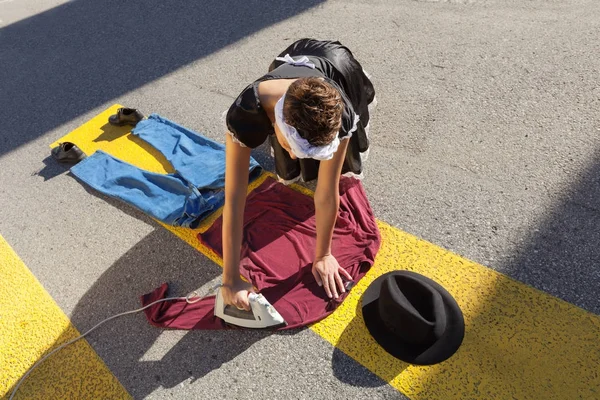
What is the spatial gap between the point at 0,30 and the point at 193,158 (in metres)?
5.06

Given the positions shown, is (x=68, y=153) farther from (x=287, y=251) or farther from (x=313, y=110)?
(x=313, y=110)

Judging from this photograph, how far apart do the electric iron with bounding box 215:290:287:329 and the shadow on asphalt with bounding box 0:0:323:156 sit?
3.16 metres

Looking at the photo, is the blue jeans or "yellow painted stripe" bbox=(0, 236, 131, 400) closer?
"yellow painted stripe" bbox=(0, 236, 131, 400)

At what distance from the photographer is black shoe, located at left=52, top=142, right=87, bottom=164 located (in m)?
4.04

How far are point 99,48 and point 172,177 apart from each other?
10.7 feet

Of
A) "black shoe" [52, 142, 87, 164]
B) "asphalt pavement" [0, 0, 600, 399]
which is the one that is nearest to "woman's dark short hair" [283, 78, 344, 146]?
"asphalt pavement" [0, 0, 600, 399]

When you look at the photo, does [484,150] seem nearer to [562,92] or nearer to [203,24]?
[562,92]

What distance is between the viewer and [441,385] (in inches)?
92.6

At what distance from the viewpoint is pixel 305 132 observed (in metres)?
1.96

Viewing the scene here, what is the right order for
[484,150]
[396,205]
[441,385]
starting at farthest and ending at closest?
[484,150], [396,205], [441,385]

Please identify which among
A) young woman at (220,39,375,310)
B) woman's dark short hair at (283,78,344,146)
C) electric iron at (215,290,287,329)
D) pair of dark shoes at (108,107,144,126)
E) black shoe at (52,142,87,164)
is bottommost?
black shoe at (52,142,87,164)

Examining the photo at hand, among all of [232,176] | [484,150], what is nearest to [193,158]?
[232,176]

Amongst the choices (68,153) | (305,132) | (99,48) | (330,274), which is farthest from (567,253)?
(99,48)

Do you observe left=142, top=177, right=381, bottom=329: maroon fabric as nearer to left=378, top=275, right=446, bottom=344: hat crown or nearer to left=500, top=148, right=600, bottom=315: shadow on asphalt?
left=378, top=275, right=446, bottom=344: hat crown
